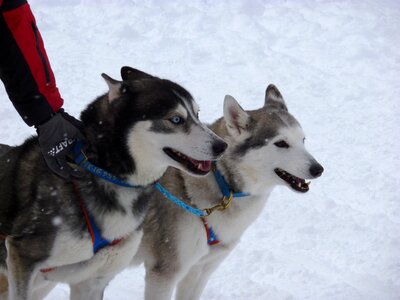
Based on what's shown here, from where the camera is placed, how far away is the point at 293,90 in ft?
27.1

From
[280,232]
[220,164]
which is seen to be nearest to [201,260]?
[220,164]

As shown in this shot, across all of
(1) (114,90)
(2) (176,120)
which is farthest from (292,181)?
(1) (114,90)

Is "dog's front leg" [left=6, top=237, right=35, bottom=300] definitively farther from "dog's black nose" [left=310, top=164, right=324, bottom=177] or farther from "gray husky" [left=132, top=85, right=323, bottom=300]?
"dog's black nose" [left=310, top=164, right=324, bottom=177]

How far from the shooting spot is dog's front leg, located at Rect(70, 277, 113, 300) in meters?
3.07

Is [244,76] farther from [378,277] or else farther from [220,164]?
[220,164]

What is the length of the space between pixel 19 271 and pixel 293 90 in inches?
248

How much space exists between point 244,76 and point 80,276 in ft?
20.0

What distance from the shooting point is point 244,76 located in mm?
8500

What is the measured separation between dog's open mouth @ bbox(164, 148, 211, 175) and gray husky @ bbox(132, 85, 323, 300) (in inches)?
28.5

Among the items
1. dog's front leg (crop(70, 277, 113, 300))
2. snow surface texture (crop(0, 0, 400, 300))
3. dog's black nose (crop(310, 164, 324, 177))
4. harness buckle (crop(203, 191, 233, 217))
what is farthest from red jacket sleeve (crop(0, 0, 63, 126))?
snow surface texture (crop(0, 0, 400, 300))

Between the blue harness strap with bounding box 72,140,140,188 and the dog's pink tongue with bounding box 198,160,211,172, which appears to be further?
the dog's pink tongue with bounding box 198,160,211,172

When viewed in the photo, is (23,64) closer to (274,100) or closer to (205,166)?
(205,166)

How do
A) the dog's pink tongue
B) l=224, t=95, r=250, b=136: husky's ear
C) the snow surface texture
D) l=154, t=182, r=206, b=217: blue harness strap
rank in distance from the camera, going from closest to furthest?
1. the dog's pink tongue
2. l=154, t=182, r=206, b=217: blue harness strap
3. l=224, t=95, r=250, b=136: husky's ear
4. the snow surface texture

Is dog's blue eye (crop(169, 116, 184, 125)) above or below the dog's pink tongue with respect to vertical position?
above
